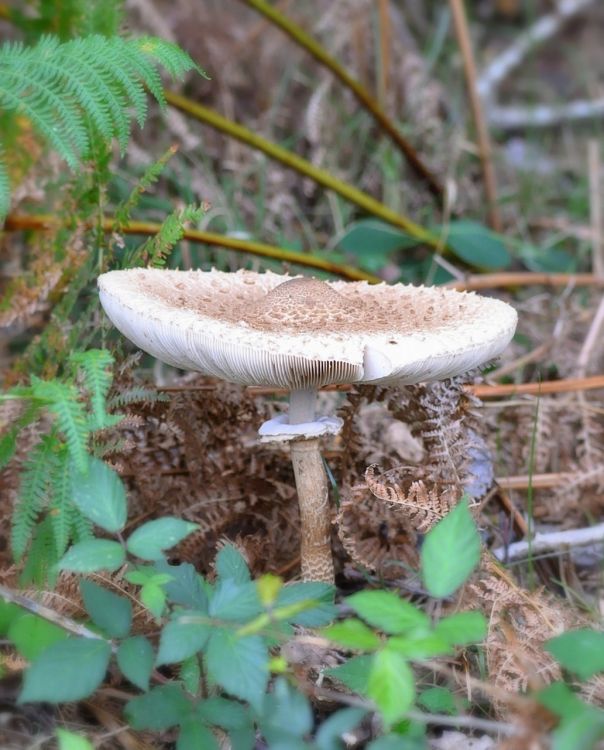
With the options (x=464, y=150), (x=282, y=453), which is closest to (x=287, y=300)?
(x=282, y=453)

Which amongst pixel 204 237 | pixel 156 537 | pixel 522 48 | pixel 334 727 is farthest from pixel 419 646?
pixel 522 48

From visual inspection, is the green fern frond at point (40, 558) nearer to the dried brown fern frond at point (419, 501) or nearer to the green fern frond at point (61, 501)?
the green fern frond at point (61, 501)

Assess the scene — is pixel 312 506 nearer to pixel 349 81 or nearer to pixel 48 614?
pixel 48 614

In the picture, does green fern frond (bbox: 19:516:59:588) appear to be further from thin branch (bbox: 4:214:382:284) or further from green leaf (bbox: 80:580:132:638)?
thin branch (bbox: 4:214:382:284)

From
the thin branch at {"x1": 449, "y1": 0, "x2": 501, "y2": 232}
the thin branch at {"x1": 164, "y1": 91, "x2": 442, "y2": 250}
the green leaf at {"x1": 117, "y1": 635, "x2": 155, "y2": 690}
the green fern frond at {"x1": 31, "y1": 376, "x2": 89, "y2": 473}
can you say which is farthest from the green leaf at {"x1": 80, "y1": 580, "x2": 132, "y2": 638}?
the thin branch at {"x1": 449, "y1": 0, "x2": 501, "y2": 232}

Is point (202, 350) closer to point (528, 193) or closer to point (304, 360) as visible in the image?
point (304, 360)

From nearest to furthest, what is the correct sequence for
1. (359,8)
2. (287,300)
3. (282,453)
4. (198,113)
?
(287,300), (282,453), (198,113), (359,8)

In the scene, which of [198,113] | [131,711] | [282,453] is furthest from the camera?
[198,113]
